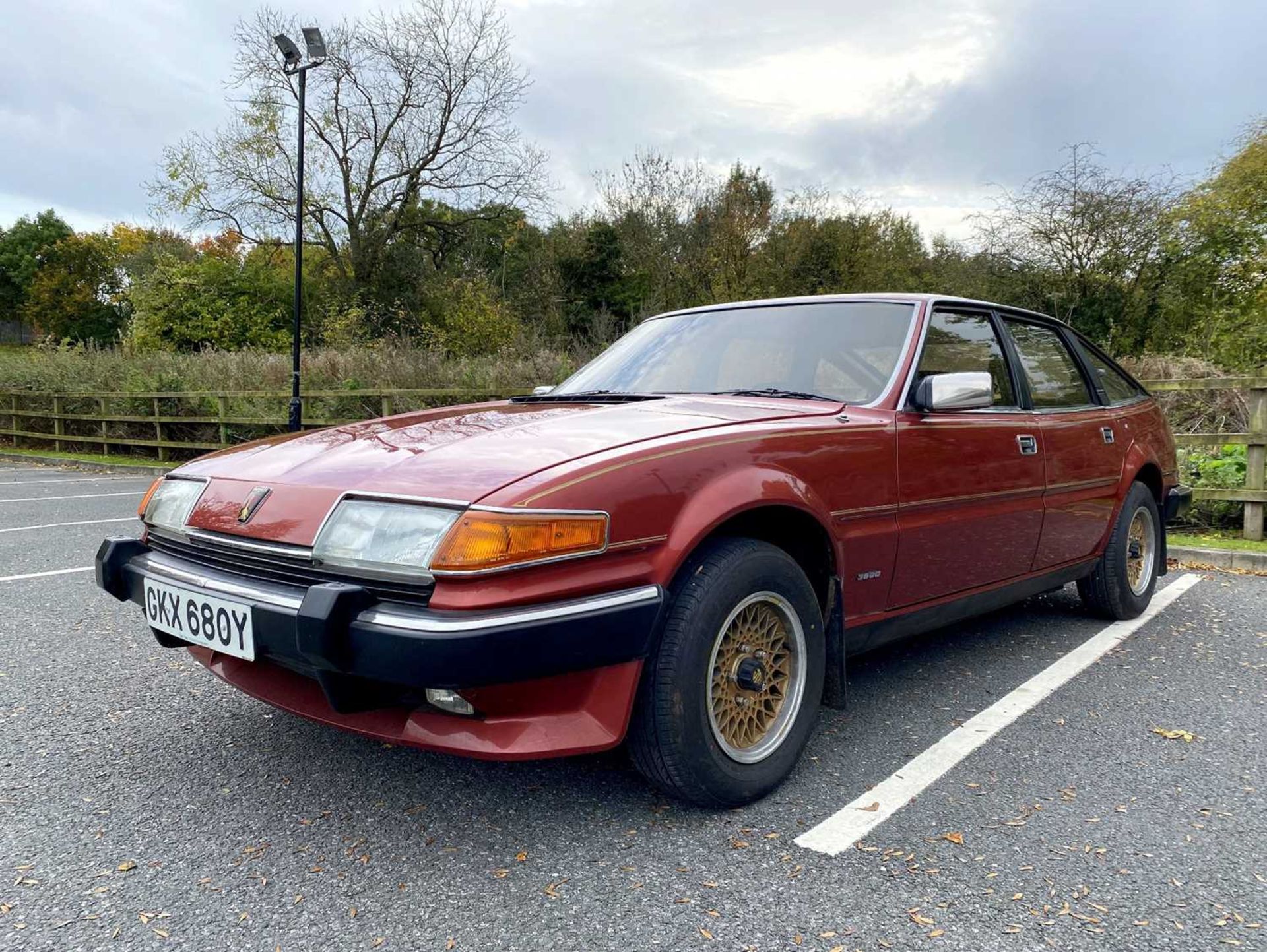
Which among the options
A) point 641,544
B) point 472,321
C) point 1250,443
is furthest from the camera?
point 472,321

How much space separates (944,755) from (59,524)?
25.8ft

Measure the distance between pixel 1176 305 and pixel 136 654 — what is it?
63.3ft

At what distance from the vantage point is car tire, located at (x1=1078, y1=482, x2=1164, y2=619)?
4.19 meters

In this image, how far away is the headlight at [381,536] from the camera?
1.93m

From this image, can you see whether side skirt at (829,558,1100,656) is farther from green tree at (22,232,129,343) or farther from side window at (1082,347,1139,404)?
green tree at (22,232,129,343)

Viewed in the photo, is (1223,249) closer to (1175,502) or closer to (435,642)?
(1175,502)

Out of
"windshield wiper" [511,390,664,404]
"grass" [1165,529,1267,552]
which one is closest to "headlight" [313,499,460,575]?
"windshield wiper" [511,390,664,404]

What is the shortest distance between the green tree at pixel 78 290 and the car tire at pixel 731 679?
56099mm

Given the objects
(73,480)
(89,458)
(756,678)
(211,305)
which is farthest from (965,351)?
(211,305)

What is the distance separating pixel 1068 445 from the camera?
12.2 feet

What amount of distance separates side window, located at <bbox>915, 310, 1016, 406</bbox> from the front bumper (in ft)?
5.41

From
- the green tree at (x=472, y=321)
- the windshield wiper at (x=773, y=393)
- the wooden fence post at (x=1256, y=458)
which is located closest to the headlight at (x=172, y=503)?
the windshield wiper at (x=773, y=393)

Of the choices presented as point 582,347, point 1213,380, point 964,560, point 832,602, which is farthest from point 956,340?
point 582,347

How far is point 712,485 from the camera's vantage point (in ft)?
7.36
